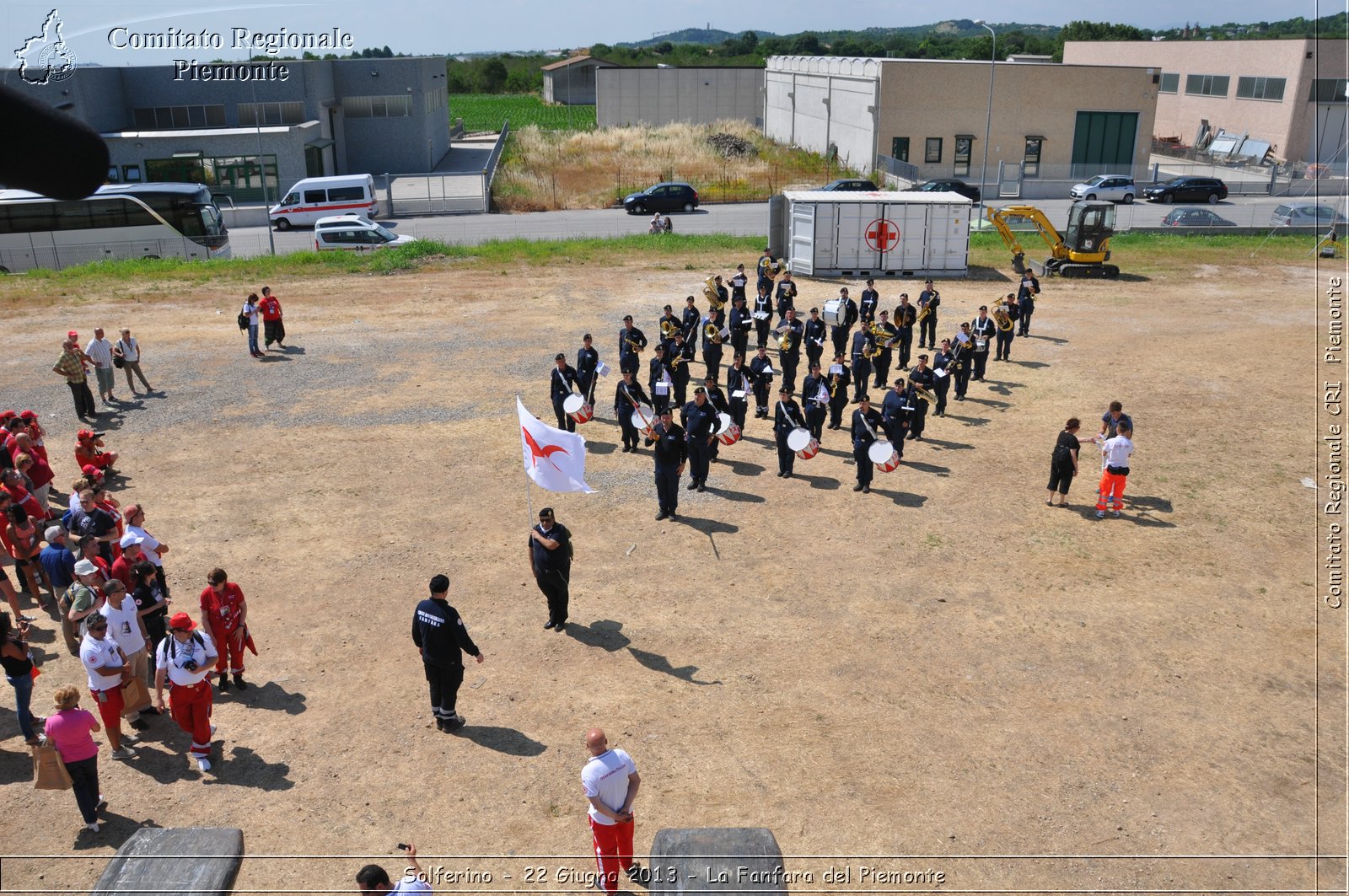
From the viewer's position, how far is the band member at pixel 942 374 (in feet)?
60.0

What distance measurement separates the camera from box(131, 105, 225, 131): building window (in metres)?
50.2

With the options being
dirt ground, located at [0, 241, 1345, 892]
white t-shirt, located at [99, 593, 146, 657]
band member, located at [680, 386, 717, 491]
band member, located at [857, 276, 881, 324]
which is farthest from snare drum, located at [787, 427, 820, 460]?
white t-shirt, located at [99, 593, 146, 657]

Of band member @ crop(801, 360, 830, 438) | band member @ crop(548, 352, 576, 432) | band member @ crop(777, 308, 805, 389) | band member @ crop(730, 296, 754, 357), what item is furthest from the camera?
band member @ crop(730, 296, 754, 357)

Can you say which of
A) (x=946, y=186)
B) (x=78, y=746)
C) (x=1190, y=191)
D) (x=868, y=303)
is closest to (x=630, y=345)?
(x=868, y=303)

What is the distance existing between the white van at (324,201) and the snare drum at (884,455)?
3152 centimetres

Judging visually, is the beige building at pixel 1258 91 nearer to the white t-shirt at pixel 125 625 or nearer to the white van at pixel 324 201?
the white van at pixel 324 201

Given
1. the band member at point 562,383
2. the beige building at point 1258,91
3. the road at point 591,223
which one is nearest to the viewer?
the band member at point 562,383

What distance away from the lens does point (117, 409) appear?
62.5 feet

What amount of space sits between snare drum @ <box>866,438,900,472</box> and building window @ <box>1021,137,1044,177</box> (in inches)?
1631

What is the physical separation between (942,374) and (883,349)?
67.6 inches

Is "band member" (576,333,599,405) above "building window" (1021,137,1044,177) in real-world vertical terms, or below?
below

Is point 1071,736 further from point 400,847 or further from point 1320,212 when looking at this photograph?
point 1320,212

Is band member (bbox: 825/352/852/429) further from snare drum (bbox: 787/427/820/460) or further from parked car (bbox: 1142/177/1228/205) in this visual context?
parked car (bbox: 1142/177/1228/205)

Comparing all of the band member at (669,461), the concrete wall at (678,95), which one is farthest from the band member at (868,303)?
the concrete wall at (678,95)
